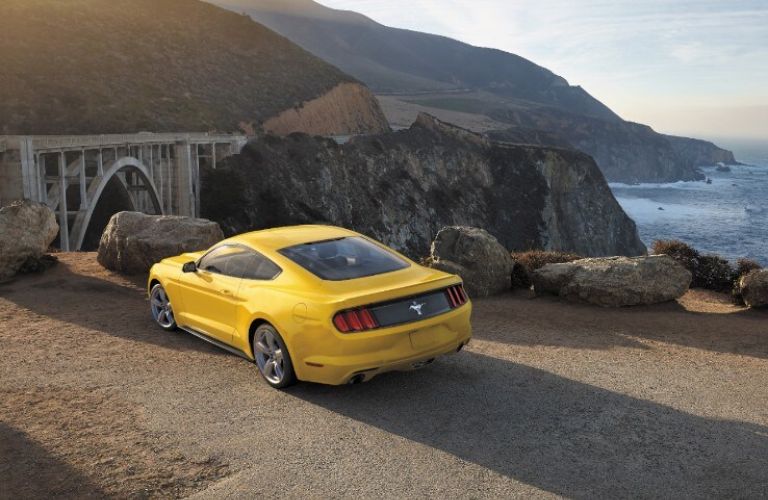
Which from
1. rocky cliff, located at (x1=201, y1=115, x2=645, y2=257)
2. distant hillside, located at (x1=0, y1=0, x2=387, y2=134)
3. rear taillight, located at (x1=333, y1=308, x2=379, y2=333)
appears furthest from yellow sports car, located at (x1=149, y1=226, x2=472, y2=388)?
distant hillside, located at (x1=0, y1=0, x2=387, y2=134)

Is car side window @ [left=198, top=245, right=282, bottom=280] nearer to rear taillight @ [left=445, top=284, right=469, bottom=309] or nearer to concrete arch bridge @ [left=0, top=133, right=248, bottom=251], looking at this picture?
rear taillight @ [left=445, top=284, right=469, bottom=309]

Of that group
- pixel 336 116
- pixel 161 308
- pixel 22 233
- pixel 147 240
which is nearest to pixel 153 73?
pixel 336 116

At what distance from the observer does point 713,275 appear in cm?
1369

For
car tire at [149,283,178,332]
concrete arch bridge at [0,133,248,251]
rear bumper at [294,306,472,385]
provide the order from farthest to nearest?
concrete arch bridge at [0,133,248,251] → car tire at [149,283,178,332] → rear bumper at [294,306,472,385]

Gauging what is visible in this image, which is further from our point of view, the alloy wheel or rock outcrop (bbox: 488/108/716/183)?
rock outcrop (bbox: 488/108/716/183)

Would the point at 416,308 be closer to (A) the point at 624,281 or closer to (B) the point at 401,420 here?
(B) the point at 401,420

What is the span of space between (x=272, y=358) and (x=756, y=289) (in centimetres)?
865

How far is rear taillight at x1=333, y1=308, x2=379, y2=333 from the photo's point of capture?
637cm

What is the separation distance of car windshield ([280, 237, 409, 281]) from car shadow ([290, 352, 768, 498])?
127 centimetres

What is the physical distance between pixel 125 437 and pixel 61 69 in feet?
203

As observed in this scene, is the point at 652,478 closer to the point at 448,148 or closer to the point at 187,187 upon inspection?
the point at 187,187

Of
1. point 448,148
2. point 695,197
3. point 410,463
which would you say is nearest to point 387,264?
point 410,463

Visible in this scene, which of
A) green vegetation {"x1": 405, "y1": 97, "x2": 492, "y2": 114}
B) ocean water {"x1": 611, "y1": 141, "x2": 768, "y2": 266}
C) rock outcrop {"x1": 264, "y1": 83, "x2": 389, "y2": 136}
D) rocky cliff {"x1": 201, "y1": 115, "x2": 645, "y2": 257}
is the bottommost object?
ocean water {"x1": 611, "y1": 141, "x2": 768, "y2": 266}

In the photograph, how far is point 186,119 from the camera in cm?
6122
